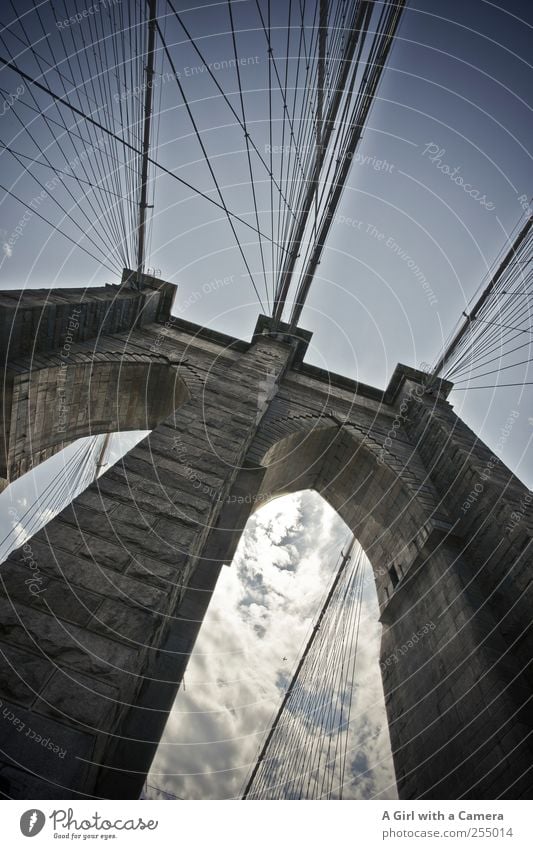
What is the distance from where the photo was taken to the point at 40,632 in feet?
6.98

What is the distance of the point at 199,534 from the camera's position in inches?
123

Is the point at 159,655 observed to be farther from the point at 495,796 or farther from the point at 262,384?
the point at 262,384
